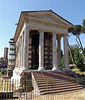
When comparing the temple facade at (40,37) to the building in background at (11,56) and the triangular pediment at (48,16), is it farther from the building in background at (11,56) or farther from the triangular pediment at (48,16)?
the building in background at (11,56)

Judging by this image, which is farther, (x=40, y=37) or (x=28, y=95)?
(x=40, y=37)

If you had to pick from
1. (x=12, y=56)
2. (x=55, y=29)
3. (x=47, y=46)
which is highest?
(x=55, y=29)

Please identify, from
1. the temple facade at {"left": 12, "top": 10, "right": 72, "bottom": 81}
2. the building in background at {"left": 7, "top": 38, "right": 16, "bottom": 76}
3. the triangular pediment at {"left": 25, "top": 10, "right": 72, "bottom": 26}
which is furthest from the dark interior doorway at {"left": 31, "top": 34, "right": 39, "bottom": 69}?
the building in background at {"left": 7, "top": 38, "right": 16, "bottom": 76}

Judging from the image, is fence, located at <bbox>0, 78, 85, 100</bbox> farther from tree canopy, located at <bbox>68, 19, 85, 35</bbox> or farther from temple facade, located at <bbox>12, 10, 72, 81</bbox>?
tree canopy, located at <bbox>68, 19, 85, 35</bbox>

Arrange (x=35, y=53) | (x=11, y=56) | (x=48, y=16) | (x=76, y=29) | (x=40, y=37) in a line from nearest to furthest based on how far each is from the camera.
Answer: (x=40, y=37), (x=48, y=16), (x=35, y=53), (x=11, y=56), (x=76, y=29)

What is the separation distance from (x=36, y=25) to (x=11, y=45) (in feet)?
49.1

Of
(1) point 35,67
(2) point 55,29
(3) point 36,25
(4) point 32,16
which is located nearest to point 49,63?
(1) point 35,67

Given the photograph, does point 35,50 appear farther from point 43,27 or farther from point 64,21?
point 64,21

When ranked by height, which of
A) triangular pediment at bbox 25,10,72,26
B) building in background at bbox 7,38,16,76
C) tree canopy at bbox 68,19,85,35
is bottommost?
building in background at bbox 7,38,16,76

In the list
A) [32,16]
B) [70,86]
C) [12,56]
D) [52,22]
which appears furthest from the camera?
[12,56]

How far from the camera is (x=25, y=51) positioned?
13445mm

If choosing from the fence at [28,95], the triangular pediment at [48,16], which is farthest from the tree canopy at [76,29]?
the fence at [28,95]

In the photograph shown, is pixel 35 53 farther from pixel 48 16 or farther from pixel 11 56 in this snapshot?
pixel 11 56

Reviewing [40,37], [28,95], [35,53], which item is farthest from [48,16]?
[28,95]
